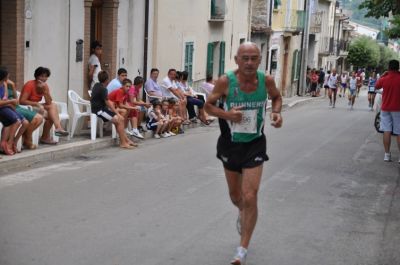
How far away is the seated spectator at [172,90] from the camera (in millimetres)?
18156

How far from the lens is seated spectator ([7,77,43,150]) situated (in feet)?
37.1

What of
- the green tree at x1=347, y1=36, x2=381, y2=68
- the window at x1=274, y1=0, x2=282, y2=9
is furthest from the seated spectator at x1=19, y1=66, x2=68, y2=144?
the green tree at x1=347, y1=36, x2=381, y2=68

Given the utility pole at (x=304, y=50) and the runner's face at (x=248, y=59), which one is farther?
the utility pole at (x=304, y=50)

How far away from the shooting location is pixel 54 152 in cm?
1168

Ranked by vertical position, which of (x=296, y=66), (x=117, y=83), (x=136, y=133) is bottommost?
(x=136, y=133)

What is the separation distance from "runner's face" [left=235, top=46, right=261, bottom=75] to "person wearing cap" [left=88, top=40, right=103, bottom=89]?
9980 mm

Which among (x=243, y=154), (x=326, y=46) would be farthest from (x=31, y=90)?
(x=326, y=46)

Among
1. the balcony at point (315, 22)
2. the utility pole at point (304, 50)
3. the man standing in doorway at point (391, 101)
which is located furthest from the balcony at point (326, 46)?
the man standing in doorway at point (391, 101)

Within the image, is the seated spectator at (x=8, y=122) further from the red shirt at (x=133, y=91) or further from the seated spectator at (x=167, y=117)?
the seated spectator at (x=167, y=117)

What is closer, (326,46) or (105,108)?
(105,108)

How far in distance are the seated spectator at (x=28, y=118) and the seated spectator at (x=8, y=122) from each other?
0.25 m

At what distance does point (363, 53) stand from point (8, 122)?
217 feet

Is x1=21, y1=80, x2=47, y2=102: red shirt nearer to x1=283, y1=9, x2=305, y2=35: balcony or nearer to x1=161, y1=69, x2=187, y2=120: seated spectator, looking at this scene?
x1=161, y1=69, x2=187, y2=120: seated spectator

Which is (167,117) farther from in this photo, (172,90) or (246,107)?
(246,107)
